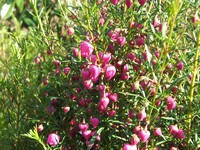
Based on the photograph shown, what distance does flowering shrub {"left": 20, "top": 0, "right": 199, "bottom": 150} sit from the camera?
0.91 meters

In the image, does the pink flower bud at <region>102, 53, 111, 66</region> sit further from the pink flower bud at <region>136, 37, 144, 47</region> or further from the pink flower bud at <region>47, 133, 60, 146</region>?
the pink flower bud at <region>47, 133, 60, 146</region>

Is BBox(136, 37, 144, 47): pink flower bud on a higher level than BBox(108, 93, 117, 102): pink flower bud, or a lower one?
higher

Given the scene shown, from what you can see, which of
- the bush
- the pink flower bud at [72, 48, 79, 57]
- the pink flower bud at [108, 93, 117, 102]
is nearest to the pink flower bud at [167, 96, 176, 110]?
the bush

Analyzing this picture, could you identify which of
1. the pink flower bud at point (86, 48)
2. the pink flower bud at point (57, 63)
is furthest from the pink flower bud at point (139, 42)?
the pink flower bud at point (57, 63)

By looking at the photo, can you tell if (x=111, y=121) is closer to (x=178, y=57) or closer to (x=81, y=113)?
(x=81, y=113)

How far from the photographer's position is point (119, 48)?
3.28 ft

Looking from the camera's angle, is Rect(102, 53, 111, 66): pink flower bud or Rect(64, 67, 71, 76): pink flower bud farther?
Rect(64, 67, 71, 76): pink flower bud

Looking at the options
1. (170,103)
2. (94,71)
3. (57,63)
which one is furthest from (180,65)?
(57,63)

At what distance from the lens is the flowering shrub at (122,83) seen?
0.91m

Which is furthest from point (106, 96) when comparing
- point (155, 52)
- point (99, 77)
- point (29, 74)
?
point (29, 74)

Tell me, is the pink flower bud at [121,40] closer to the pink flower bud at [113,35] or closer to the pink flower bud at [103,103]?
the pink flower bud at [113,35]

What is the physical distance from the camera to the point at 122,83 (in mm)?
1020

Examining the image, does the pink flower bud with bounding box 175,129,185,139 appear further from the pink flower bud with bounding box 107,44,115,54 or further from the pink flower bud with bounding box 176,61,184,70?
the pink flower bud with bounding box 107,44,115,54

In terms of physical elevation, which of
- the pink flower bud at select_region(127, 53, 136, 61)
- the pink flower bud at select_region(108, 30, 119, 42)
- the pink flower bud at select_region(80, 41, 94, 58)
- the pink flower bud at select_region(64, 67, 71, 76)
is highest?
the pink flower bud at select_region(108, 30, 119, 42)
